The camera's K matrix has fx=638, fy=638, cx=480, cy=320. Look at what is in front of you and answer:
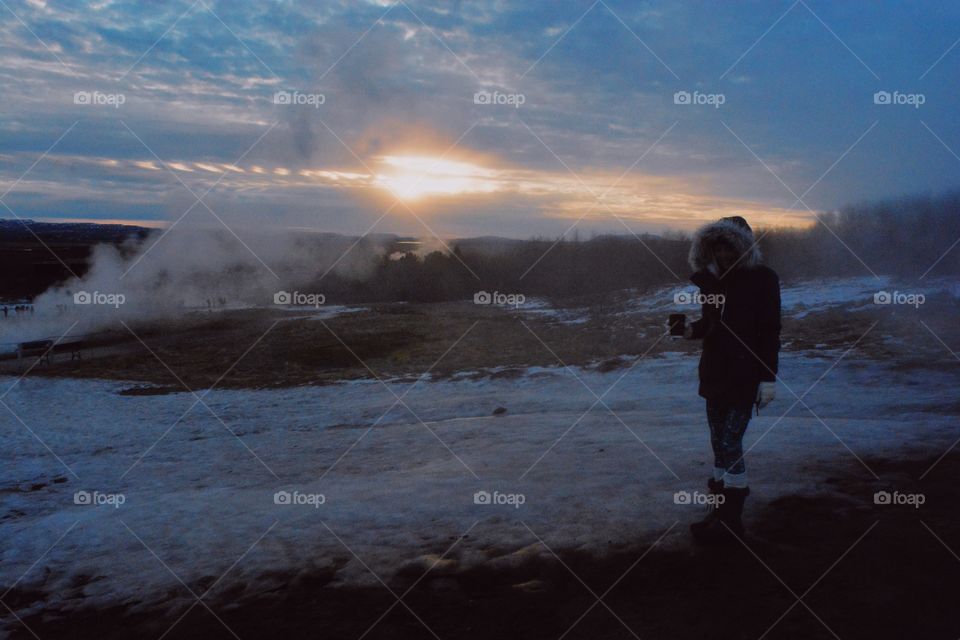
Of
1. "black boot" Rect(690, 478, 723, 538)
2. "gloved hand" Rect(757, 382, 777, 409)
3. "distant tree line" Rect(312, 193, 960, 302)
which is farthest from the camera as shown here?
"distant tree line" Rect(312, 193, 960, 302)

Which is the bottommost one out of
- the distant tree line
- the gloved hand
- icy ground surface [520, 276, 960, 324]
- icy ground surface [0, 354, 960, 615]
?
icy ground surface [0, 354, 960, 615]

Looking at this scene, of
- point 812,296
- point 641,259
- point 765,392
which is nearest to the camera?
point 765,392

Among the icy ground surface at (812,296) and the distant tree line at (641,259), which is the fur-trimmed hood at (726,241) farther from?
the distant tree line at (641,259)

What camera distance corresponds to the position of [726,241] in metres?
5.14

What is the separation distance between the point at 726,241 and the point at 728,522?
226 centimetres

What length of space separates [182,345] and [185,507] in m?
18.6

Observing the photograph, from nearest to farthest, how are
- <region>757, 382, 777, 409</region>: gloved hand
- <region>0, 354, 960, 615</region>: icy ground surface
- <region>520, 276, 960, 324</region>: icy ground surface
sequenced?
<region>757, 382, 777, 409</region>: gloved hand
<region>0, 354, 960, 615</region>: icy ground surface
<region>520, 276, 960, 324</region>: icy ground surface

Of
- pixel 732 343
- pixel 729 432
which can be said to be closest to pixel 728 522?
pixel 729 432

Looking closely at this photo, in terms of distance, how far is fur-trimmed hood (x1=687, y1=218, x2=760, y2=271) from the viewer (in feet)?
16.8

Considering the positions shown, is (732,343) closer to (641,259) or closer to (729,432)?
(729,432)

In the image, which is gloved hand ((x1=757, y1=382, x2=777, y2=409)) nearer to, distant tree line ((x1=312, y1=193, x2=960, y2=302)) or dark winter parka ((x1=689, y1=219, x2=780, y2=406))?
dark winter parka ((x1=689, y1=219, x2=780, y2=406))

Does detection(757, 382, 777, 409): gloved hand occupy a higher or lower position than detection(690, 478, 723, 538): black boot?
higher

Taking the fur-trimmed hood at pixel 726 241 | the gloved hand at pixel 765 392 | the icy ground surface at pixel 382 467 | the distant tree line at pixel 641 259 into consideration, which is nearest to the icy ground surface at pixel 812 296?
the distant tree line at pixel 641 259

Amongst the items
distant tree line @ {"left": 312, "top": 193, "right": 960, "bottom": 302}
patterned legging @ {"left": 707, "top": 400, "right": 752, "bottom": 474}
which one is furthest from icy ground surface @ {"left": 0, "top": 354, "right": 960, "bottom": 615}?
distant tree line @ {"left": 312, "top": 193, "right": 960, "bottom": 302}
